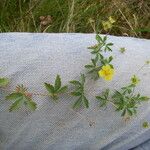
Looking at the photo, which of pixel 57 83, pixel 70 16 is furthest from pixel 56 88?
pixel 70 16

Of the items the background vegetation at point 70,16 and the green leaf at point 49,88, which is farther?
the background vegetation at point 70,16

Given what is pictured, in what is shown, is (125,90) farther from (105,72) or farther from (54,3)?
(54,3)

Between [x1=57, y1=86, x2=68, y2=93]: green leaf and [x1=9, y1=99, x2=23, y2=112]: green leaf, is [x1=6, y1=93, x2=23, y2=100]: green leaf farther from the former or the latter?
[x1=57, y1=86, x2=68, y2=93]: green leaf

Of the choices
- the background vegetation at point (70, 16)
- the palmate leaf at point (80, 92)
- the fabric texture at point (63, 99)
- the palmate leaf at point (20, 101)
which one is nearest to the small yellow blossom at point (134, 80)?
the fabric texture at point (63, 99)

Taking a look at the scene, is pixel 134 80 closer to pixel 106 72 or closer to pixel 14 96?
pixel 106 72

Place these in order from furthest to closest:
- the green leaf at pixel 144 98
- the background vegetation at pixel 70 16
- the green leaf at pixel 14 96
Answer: the background vegetation at pixel 70 16 → the green leaf at pixel 144 98 → the green leaf at pixel 14 96

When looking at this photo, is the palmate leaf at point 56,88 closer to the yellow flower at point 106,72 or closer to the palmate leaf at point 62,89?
the palmate leaf at point 62,89
